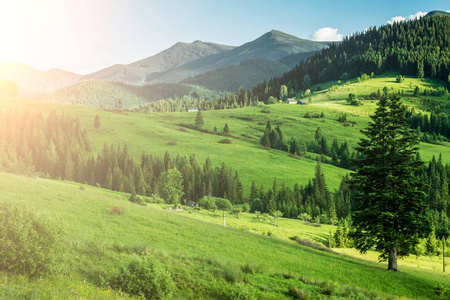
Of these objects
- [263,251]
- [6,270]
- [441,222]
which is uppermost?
[6,270]

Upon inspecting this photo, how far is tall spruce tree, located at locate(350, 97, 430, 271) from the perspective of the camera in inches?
1324

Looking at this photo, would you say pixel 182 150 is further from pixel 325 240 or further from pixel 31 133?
pixel 325 240

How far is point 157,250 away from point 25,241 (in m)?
11.0

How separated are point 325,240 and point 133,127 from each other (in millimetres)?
153655

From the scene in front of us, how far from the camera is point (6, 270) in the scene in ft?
47.1

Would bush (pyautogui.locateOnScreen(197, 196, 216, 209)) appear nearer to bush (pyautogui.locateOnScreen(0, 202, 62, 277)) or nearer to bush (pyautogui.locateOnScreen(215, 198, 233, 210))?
bush (pyautogui.locateOnScreen(215, 198, 233, 210))

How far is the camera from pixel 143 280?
1628 cm

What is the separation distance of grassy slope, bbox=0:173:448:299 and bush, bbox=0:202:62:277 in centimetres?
86

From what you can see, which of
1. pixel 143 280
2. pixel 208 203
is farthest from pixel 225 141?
pixel 143 280

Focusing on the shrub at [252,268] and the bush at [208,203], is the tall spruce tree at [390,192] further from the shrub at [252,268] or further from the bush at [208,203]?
the bush at [208,203]

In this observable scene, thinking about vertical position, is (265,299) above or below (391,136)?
below

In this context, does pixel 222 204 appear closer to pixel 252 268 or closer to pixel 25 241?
pixel 252 268

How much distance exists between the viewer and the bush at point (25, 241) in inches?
568

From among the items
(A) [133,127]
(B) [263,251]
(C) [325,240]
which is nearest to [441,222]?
(C) [325,240]
